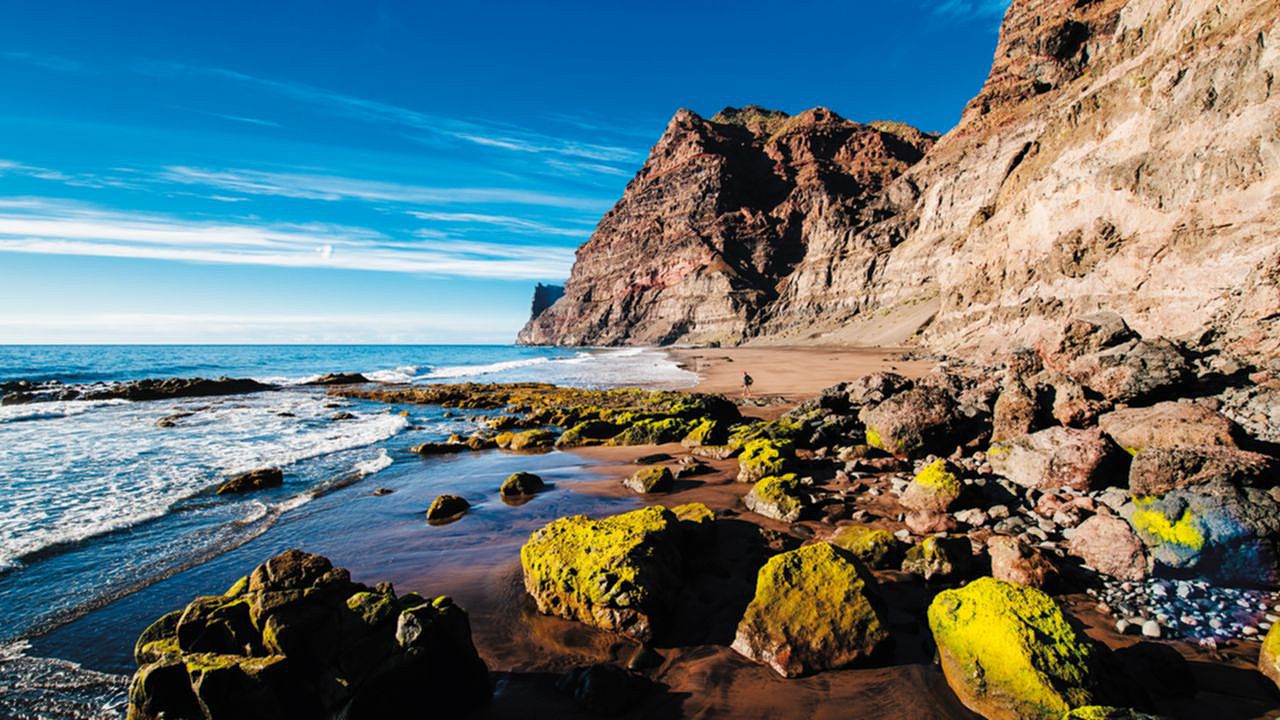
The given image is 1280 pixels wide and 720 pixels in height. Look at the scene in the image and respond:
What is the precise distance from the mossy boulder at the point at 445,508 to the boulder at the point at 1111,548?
1039 cm

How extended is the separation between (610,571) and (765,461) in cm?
632

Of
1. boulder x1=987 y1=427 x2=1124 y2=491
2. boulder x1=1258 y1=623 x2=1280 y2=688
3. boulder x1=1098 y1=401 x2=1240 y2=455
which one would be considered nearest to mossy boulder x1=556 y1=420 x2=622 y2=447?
boulder x1=987 y1=427 x2=1124 y2=491

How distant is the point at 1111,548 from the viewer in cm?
665

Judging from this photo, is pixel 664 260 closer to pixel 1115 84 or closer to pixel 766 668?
pixel 1115 84

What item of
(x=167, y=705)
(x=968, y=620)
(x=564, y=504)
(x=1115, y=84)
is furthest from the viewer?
(x=1115, y=84)

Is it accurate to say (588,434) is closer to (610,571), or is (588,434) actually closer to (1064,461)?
(610,571)

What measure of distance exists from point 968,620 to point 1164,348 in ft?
36.5

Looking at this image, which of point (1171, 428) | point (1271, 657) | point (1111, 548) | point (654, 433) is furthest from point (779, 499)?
point (654, 433)

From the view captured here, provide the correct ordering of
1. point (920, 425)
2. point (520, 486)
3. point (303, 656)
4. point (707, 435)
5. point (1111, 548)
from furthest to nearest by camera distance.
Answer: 1. point (707, 435)
2. point (920, 425)
3. point (520, 486)
4. point (1111, 548)
5. point (303, 656)

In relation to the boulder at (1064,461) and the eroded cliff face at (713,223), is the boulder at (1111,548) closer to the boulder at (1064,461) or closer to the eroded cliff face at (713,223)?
the boulder at (1064,461)

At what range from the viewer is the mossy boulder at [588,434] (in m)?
17.6

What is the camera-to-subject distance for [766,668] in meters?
5.32

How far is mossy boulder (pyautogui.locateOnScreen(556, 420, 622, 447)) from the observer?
694 inches

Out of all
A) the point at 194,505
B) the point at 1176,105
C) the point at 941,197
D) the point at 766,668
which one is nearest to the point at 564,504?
the point at 766,668
